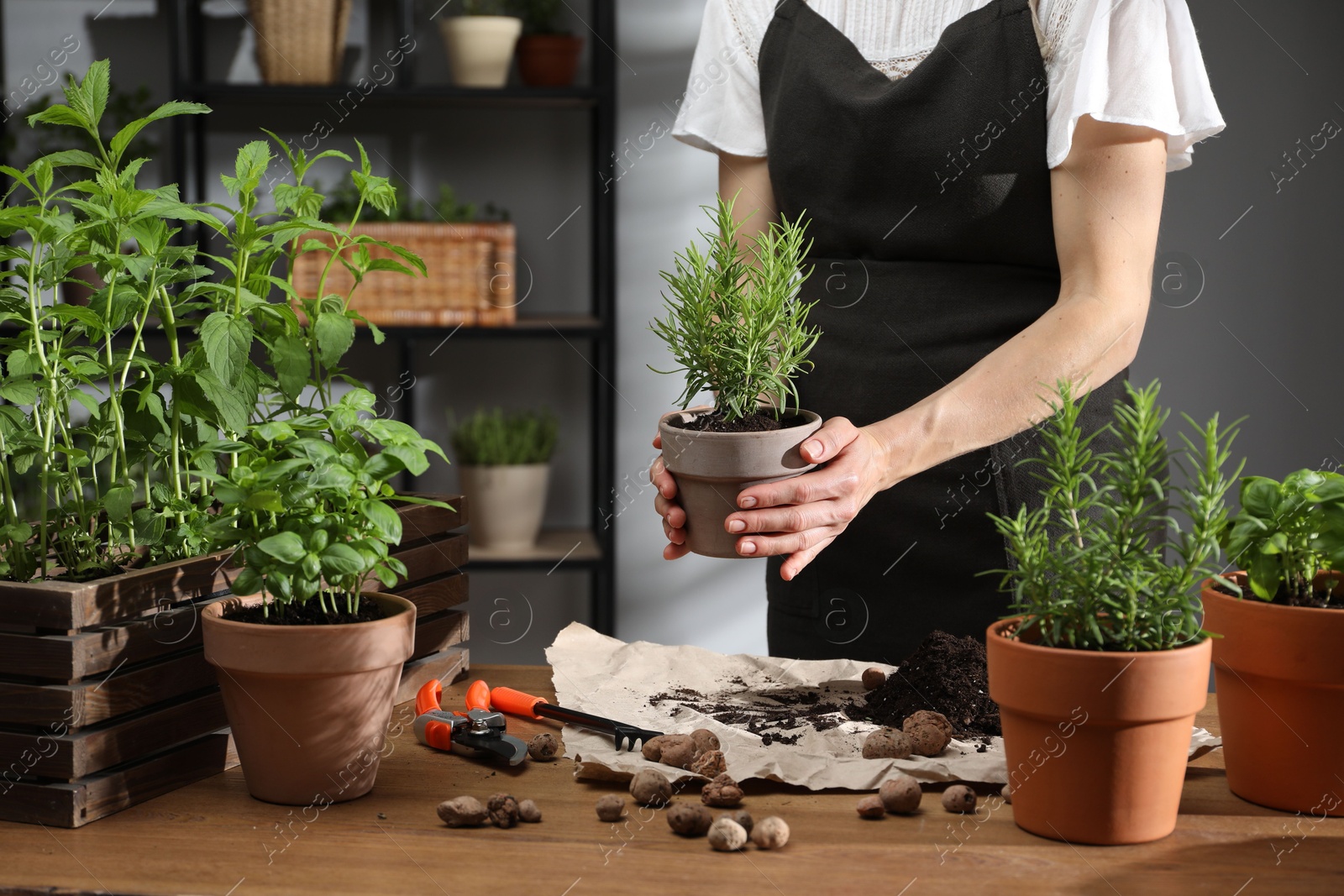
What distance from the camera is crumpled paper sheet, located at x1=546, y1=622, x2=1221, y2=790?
907 millimetres

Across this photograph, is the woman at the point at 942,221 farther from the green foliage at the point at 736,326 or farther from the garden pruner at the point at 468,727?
the garden pruner at the point at 468,727

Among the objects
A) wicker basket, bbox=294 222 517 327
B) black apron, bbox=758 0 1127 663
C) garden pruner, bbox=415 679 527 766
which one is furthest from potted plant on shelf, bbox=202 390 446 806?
wicker basket, bbox=294 222 517 327

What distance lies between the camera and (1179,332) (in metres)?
2.94

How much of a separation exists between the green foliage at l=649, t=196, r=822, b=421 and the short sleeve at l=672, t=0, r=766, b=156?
32.4 inches

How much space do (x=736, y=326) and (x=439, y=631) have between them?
49cm

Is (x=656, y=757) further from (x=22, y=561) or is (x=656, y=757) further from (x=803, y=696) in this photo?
(x=22, y=561)

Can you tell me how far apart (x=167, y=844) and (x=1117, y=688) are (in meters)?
0.66

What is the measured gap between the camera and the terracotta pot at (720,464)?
3.03 feet

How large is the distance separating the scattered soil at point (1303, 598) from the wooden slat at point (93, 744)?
2.75 ft

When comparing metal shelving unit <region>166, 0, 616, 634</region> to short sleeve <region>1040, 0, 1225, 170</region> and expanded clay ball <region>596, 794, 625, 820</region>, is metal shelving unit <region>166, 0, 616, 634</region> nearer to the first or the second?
short sleeve <region>1040, 0, 1225, 170</region>

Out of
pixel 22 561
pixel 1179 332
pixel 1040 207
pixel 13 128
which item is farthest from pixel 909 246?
pixel 13 128

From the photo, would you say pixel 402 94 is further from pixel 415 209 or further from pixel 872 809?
pixel 872 809

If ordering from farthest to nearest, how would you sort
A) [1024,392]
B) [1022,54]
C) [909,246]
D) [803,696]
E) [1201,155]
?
[1201,155] → [909,246] → [1022,54] → [1024,392] → [803,696]

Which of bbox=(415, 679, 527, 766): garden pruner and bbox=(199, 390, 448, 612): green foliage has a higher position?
A: bbox=(199, 390, 448, 612): green foliage
